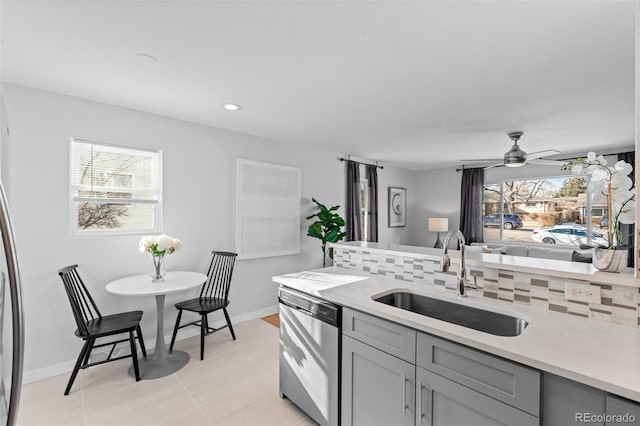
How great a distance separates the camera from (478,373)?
1.21 metres

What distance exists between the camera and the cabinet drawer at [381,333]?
1455 mm

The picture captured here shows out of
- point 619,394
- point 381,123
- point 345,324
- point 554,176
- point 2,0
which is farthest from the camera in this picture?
point 554,176

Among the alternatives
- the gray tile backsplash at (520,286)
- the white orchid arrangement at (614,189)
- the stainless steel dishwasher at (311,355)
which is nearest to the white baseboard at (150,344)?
the stainless steel dishwasher at (311,355)

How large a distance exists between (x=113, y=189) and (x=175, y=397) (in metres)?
1.98

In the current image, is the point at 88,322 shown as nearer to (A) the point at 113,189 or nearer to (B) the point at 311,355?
(A) the point at 113,189

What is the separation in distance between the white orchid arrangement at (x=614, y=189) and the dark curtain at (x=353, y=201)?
13.1 ft

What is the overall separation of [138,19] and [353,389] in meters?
2.32

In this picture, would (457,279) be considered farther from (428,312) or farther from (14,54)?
(14,54)

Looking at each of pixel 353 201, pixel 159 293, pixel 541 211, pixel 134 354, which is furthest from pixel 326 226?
pixel 541 211

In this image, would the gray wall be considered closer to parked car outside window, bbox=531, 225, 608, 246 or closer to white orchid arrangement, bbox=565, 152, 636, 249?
white orchid arrangement, bbox=565, 152, 636, 249

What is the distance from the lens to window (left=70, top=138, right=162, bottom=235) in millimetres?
2812

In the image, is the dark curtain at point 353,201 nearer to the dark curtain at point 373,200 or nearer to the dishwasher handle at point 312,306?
the dark curtain at point 373,200

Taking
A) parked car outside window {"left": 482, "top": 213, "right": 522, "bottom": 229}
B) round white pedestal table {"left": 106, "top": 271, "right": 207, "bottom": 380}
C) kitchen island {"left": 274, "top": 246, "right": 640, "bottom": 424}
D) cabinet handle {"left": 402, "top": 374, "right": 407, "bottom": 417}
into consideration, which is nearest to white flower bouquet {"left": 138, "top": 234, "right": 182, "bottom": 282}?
round white pedestal table {"left": 106, "top": 271, "right": 207, "bottom": 380}

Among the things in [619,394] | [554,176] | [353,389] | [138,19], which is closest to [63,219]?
[138,19]
